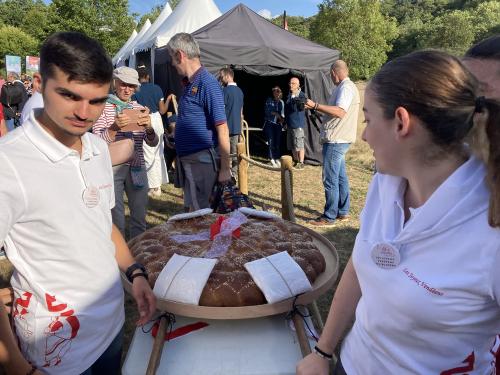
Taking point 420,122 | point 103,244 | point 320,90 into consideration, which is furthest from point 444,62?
point 320,90

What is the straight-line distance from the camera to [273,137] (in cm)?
989

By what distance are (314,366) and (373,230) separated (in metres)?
0.54

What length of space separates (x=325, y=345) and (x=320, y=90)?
28.6ft

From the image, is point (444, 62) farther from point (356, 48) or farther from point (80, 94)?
point (356, 48)

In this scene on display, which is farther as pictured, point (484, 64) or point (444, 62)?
point (484, 64)

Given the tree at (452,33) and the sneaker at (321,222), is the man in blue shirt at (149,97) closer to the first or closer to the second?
the sneaker at (321,222)

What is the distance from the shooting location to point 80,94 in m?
1.21

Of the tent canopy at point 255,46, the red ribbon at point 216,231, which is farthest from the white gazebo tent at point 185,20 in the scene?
the red ribbon at point 216,231

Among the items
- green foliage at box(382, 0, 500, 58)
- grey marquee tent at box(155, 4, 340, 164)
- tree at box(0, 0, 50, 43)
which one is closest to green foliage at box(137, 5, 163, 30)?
tree at box(0, 0, 50, 43)

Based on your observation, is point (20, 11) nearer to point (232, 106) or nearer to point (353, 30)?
point (353, 30)

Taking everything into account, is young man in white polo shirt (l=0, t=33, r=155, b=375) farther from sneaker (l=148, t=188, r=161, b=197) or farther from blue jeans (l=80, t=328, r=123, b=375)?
sneaker (l=148, t=188, r=161, b=197)

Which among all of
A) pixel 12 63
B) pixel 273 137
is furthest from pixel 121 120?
pixel 12 63

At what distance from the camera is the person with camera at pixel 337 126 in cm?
491

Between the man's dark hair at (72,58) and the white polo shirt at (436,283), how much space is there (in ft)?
3.22
